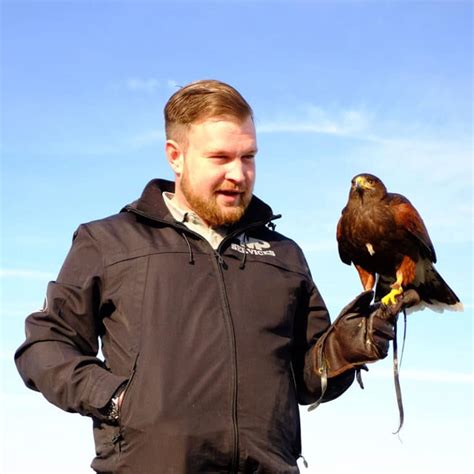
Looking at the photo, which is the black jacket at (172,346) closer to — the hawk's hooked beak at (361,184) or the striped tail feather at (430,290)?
the hawk's hooked beak at (361,184)

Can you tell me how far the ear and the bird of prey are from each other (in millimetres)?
1579

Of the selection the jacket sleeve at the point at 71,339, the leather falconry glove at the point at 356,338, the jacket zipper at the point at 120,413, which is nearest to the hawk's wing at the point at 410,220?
the leather falconry glove at the point at 356,338

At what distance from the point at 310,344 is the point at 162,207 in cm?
104

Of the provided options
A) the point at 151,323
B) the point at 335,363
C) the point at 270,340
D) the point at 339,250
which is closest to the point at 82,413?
the point at 151,323

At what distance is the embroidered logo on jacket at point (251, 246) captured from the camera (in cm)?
337

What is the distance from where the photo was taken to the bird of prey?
181 inches

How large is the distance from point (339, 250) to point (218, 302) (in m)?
1.93

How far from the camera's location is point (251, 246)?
3.44 meters

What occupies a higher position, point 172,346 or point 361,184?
point 361,184

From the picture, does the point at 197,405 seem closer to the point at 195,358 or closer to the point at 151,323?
the point at 195,358

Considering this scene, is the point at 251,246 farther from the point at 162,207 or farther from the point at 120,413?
the point at 120,413

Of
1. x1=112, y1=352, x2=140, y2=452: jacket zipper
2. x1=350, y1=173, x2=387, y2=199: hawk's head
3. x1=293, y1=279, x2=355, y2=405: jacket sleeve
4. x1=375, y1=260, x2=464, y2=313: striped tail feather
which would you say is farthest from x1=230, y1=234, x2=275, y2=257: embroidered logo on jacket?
x1=375, y1=260, x2=464, y2=313: striped tail feather

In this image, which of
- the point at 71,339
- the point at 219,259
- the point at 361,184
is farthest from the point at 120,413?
the point at 361,184

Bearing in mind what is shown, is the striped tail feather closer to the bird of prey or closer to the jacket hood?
the bird of prey
